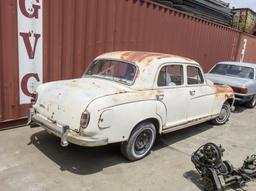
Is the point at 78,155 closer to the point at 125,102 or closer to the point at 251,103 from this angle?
the point at 125,102

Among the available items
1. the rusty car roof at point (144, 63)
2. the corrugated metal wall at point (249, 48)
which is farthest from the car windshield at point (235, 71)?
the corrugated metal wall at point (249, 48)

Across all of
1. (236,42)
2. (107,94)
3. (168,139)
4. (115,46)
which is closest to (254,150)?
(168,139)

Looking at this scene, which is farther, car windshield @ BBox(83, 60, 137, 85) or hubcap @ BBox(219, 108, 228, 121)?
hubcap @ BBox(219, 108, 228, 121)

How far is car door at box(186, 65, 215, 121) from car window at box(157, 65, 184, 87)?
0.76ft

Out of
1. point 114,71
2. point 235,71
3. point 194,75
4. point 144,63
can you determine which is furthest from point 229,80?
point 114,71

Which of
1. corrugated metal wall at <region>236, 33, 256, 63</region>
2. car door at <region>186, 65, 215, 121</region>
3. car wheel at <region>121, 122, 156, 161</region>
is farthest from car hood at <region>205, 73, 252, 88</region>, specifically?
corrugated metal wall at <region>236, 33, 256, 63</region>

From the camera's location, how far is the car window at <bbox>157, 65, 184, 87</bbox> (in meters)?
4.61

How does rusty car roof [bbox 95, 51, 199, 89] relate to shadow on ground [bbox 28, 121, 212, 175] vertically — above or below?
above

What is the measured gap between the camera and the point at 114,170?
12.9 ft

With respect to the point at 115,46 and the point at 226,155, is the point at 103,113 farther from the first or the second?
the point at 115,46

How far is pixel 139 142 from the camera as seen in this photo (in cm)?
432

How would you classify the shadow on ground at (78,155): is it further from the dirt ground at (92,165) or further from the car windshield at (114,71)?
the car windshield at (114,71)

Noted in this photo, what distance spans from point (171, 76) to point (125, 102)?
1.35 metres

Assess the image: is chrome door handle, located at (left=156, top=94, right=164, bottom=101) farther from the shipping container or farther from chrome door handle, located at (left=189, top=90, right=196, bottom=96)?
the shipping container
